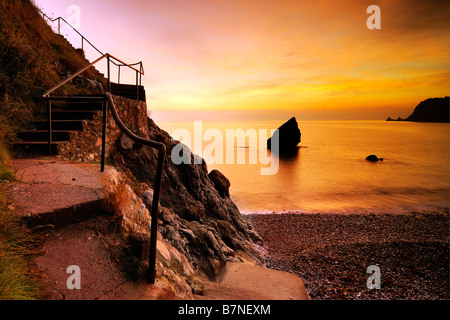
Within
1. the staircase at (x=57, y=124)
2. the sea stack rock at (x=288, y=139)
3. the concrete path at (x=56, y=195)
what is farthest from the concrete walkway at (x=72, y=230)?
the sea stack rock at (x=288, y=139)

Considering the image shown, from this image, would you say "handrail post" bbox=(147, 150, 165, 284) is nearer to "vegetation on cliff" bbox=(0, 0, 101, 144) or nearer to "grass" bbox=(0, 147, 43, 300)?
"grass" bbox=(0, 147, 43, 300)

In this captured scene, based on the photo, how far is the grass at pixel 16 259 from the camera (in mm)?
1699

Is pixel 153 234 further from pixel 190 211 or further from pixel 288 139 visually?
pixel 288 139

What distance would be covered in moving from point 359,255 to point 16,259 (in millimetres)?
9737

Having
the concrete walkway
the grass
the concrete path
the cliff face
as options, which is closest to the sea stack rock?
the cliff face

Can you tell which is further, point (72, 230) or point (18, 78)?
point (18, 78)

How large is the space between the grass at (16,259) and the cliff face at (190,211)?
2592 millimetres

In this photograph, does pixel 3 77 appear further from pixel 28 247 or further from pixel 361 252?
pixel 361 252

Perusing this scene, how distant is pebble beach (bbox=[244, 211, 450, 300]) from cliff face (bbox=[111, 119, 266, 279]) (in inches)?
65.0

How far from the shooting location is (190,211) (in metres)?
6.77

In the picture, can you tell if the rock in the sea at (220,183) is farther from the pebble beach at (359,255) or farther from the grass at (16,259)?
the grass at (16,259)

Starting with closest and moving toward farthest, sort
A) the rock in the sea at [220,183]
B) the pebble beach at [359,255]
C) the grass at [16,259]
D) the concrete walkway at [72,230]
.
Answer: the grass at [16,259], the concrete walkway at [72,230], the pebble beach at [359,255], the rock in the sea at [220,183]

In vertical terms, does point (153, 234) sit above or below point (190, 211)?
above

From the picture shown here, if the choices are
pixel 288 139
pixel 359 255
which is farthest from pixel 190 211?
pixel 288 139
